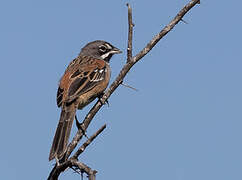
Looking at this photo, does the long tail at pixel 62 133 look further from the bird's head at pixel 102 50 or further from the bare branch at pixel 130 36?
the bird's head at pixel 102 50

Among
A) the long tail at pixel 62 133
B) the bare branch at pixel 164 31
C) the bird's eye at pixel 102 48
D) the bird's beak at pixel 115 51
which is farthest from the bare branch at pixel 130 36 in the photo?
the bird's eye at pixel 102 48

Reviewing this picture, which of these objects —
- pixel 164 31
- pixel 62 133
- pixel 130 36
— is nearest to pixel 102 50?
pixel 62 133

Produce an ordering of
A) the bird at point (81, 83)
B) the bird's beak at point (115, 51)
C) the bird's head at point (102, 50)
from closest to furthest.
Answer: the bird at point (81, 83) < the bird's beak at point (115, 51) < the bird's head at point (102, 50)

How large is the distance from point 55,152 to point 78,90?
2265mm

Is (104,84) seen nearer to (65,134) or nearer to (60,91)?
(60,91)

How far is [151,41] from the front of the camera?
6.61 meters

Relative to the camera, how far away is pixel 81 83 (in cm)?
942

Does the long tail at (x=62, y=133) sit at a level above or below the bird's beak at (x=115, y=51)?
below

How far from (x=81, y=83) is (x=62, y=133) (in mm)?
1690

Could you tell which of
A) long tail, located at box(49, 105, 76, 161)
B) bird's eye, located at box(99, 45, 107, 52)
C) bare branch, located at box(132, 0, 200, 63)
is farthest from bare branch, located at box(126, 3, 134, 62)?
bird's eye, located at box(99, 45, 107, 52)

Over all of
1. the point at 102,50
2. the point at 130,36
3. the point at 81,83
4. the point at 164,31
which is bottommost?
the point at 81,83

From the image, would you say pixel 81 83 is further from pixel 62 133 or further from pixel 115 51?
pixel 115 51

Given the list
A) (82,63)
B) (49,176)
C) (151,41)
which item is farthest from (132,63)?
(82,63)

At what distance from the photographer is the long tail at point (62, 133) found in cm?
722
